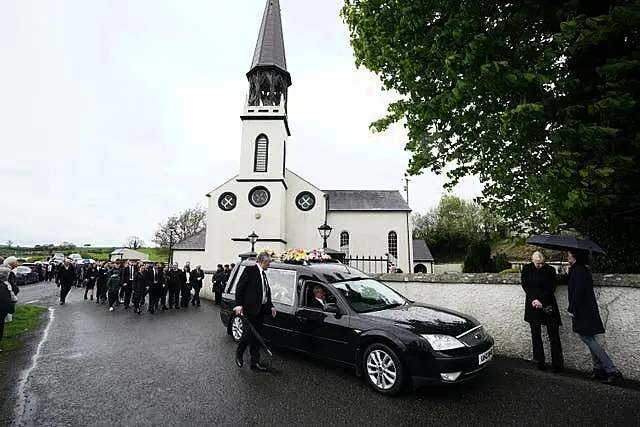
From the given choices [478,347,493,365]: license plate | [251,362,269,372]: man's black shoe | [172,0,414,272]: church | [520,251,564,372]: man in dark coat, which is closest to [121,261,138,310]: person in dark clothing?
[251,362,269,372]: man's black shoe

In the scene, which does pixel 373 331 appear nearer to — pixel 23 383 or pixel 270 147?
pixel 23 383

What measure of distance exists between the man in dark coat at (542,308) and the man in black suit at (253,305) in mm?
4297

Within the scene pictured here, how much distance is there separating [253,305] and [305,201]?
24.0 m

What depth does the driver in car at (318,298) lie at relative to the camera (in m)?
5.69

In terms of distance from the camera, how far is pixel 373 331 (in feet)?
15.8

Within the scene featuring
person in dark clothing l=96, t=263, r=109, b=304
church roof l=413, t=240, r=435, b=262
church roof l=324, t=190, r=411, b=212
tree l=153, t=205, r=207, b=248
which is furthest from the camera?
tree l=153, t=205, r=207, b=248

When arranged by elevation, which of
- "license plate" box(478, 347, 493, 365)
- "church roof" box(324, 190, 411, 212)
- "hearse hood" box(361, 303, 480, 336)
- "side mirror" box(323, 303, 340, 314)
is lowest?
"license plate" box(478, 347, 493, 365)

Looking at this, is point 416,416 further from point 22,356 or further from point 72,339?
point 72,339

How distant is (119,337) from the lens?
27.1ft

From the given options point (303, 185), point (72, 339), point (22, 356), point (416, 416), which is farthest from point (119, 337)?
point (303, 185)

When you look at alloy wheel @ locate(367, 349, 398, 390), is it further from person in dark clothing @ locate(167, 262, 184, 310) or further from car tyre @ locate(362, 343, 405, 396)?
person in dark clothing @ locate(167, 262, 184, 310)

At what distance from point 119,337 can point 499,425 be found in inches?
319

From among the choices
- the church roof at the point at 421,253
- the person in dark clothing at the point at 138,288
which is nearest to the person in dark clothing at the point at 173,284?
Answer: the person in dark clothing at the point at 138,288

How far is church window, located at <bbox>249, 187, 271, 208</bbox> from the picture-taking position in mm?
27000
